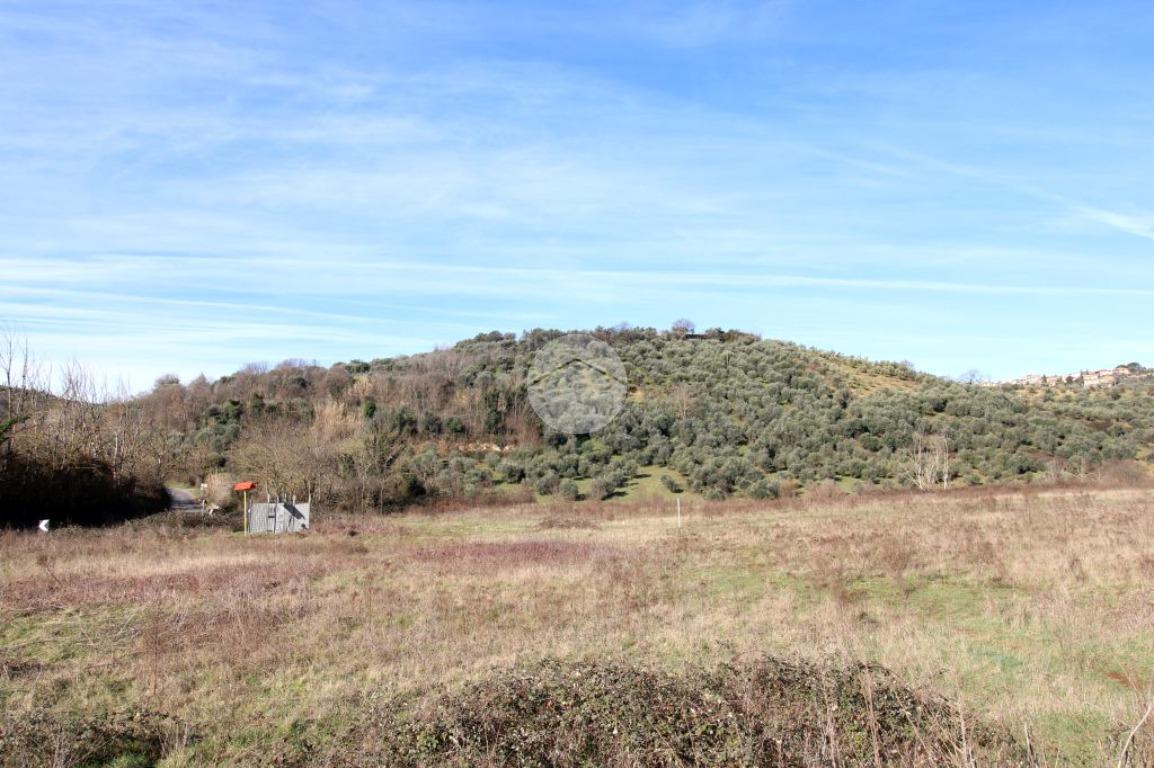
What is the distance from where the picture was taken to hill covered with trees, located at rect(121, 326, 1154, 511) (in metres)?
41.4

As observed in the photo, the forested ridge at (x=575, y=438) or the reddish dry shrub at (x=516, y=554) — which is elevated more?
the forested ridge at (x=575, y=438)

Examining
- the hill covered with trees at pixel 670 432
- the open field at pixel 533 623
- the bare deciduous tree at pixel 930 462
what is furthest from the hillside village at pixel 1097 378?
the open field at pixel 533 623

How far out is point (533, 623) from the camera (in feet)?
38.9

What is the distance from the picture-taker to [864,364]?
73312mm

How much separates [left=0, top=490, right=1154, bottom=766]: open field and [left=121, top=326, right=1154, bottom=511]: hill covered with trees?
61.6ft

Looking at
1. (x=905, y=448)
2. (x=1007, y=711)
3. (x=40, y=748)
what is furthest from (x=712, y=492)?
(x=40, y=748)

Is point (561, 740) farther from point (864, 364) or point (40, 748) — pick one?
point (864, 364)

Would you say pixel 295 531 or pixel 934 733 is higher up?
pixel 934 733

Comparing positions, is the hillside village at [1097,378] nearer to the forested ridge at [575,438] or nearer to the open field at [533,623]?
the forested ridge at [575,438]

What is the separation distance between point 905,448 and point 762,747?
45592 mm

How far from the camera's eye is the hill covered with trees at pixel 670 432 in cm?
4144

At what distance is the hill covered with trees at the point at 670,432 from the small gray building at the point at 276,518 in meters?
7.37

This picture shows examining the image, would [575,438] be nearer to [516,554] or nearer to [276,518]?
[276,518]

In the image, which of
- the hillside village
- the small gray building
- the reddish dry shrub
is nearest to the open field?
the reddish dry shrub
